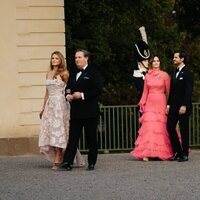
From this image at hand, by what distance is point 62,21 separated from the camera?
54.1 feet

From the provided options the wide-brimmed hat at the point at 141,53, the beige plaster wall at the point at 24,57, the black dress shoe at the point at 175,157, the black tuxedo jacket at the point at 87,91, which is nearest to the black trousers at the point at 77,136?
the black tuxedo jacket at the point at 87,91

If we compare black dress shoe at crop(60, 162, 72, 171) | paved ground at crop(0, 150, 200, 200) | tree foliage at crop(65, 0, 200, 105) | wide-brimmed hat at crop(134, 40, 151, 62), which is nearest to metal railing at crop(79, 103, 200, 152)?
wide-brimmed hat at crop(134, 40, 151, 62)

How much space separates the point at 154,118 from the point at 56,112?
91.7 inches

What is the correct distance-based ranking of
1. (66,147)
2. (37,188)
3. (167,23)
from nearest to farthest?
(37,188)
(66,147)
(167,23)

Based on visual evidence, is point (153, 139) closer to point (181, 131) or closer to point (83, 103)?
point (181, 131)

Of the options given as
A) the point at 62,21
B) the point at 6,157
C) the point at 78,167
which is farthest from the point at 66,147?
the point at 62,21

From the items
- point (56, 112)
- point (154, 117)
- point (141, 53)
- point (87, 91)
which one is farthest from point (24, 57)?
point (87, 91)

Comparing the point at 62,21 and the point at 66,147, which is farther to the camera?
the point at 62,21

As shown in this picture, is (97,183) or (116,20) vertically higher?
(116,20)

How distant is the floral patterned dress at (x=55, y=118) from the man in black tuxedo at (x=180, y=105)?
2.09m

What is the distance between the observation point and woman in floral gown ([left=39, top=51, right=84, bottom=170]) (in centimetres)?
1320

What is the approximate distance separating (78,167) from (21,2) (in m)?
4.21

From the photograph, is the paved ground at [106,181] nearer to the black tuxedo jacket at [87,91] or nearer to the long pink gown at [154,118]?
the long pink gown at [154,118]

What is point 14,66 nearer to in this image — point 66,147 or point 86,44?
point 66,147
